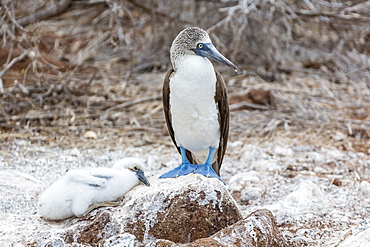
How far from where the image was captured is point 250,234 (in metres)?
2.85

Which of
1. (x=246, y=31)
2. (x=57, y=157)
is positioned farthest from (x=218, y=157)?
(x=246, y=31)

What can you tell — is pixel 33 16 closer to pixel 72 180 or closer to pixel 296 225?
pixel 72 180

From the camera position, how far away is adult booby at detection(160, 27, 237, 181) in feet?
11.5

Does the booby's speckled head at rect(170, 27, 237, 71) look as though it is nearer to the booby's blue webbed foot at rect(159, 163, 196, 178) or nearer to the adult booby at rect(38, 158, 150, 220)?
the booby's blue webbed foot at rect(159, 163, 196, 178)

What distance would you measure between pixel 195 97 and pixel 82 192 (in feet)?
3.10

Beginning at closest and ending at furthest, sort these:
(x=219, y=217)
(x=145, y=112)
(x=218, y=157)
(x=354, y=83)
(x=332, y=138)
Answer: (x=219, y=217) → (x=218, y=157) → (x=332, y=138) → (x=145, y=112) → (x=354, y=83)

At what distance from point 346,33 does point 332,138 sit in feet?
9.24

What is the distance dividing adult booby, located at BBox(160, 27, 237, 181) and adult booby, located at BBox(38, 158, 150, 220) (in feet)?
1.26

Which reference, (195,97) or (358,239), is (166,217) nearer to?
(195,97)

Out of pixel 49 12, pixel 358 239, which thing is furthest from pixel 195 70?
pixel 49 12

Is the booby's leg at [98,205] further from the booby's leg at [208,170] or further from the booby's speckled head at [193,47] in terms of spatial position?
the booby's speckled head at [193,47]

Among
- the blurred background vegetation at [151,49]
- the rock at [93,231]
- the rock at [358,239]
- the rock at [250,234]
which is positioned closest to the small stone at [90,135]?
the blurred background vegetation at [151,49]

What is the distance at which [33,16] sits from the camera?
6090mm

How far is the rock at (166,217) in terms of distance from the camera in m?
2.99
